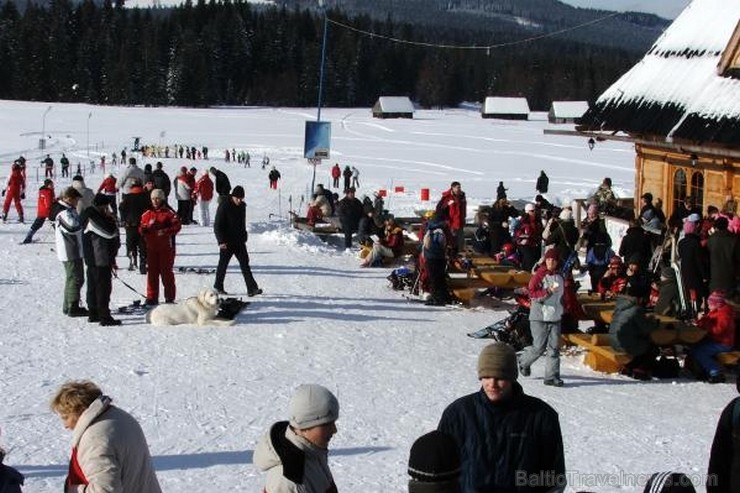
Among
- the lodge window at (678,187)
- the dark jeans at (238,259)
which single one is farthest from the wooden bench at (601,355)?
the lodge window at (678,187)

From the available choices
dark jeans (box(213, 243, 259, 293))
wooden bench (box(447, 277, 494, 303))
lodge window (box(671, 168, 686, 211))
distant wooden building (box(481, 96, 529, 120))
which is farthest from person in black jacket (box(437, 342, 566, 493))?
distant wooden building (box(481, 96, 529, 120))

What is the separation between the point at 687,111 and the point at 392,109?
89.8 m

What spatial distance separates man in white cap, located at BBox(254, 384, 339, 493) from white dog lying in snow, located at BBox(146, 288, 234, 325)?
7.47 m

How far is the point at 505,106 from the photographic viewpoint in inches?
4564

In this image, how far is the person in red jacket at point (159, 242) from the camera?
11.5m

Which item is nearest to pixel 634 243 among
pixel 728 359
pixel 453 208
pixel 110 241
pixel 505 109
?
pixel 453 208

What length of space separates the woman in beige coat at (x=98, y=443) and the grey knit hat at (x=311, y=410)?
0.91 metres

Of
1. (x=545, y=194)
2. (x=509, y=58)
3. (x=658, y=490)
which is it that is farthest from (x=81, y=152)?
(x=509, y=58)

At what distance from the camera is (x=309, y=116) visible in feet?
316

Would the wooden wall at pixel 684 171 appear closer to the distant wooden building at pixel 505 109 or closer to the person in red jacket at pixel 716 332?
the person in red jacket at pixel 716 332

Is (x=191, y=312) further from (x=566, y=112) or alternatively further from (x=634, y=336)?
(x=566, y=112)

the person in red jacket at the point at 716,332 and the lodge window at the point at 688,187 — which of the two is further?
the lodge window at the point at 688,187

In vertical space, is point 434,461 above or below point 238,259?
above

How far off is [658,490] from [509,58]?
165 meters
